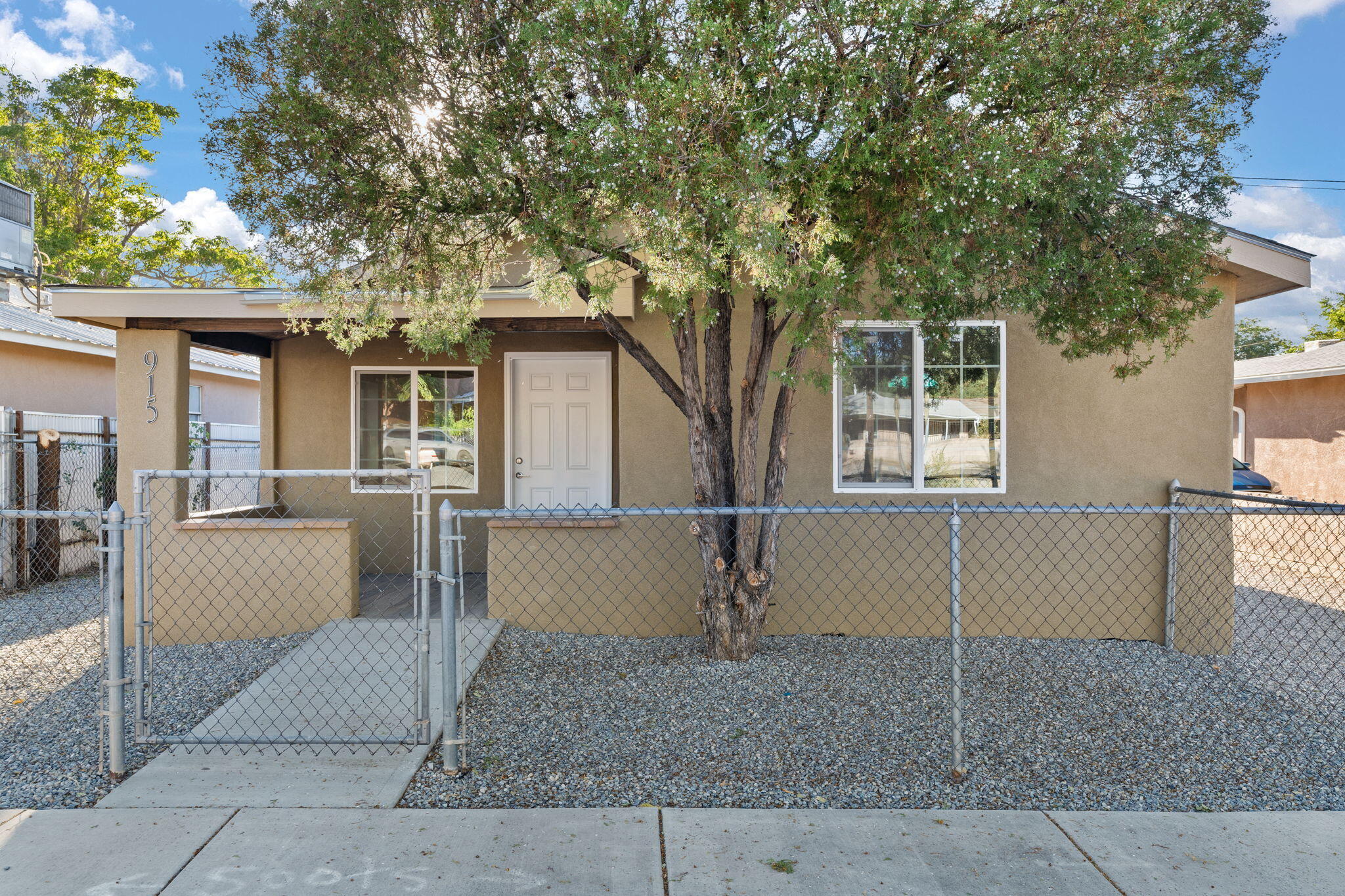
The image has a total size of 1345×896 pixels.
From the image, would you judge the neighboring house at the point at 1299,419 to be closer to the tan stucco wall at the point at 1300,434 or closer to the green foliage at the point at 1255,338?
the tan stucco wall at the point at 1300,434

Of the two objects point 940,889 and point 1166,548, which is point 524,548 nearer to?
point 940,889

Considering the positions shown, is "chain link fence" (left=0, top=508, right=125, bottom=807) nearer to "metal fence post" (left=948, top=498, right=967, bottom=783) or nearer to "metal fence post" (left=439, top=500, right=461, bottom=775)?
"metal fence post" (left=439, top=500, right=461, bottom=775)

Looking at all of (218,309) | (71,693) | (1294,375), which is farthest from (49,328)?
(1294,375)

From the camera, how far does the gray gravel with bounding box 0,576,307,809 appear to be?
3.89 meters

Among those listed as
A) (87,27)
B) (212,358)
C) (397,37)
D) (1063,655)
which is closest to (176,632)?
(397,37)

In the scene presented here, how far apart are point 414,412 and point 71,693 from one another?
444 cm

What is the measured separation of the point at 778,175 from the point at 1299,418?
1596 cm

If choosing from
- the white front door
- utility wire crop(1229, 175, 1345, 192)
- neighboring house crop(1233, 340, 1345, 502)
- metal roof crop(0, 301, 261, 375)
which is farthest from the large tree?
utility wire crop(1229, 175, 1345, 192)

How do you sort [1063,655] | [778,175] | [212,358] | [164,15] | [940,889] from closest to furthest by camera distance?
[940,889], [778,175], [1063,655], [212,358], [164,15]

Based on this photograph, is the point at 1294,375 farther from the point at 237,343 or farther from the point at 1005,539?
the point at 237,343

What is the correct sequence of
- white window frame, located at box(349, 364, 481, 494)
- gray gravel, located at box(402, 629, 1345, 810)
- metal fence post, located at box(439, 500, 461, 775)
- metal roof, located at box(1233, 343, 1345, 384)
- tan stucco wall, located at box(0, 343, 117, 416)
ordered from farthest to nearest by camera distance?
1. metal roof, located at box(1233, 343, 1345, 384)
2. tan stucco wall, located at box(0, 343, 117, 416)
3. white window frame, located at box(349, 364, 481, 494)
4. gray gravel, located at box(402, 629, 1345, 810)
5. metal fence post, located at box(439, 500, 461, 775)

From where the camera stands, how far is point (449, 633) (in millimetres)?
3691

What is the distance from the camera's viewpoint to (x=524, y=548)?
21.3 ft

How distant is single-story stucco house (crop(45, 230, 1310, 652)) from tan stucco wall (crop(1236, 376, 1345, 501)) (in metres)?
9.97
